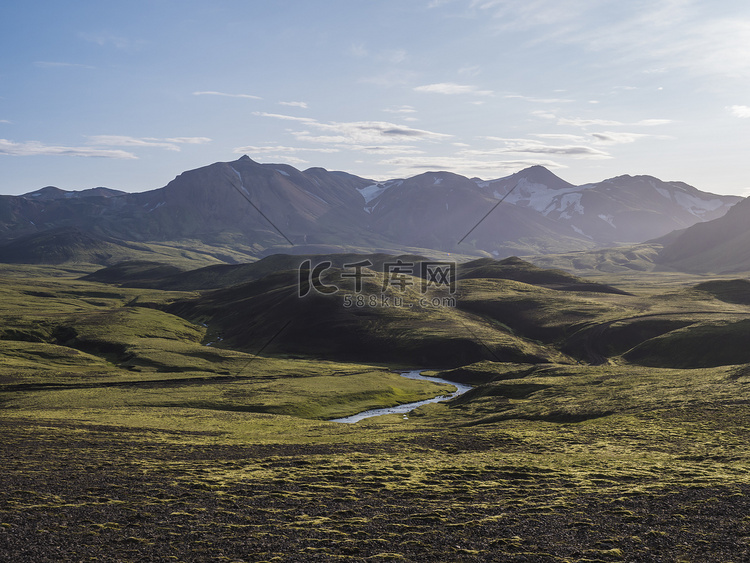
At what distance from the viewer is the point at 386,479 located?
45656mm

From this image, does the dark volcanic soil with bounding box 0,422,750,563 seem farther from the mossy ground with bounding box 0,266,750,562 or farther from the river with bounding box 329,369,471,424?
the river with bounding box 329,369,471,424

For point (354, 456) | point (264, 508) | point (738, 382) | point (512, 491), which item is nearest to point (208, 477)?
point (264, 508)

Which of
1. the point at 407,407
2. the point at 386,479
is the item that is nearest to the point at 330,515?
the point at 386,479

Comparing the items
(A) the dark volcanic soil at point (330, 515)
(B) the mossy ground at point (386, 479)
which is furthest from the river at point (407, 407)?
(A) the dark volcanic soil at point (330, 515)

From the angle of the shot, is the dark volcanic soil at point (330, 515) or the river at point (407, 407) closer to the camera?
the dark volcanic soil at point (330, 515)

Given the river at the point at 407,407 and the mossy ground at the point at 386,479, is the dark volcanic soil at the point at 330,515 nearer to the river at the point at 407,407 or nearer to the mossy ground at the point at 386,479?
the mossy ground at the point at 386,479

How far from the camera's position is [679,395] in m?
85.4

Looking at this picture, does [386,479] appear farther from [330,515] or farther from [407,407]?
[407,407]

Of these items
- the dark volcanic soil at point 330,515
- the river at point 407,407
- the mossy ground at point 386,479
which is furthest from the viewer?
the river at point 407,407

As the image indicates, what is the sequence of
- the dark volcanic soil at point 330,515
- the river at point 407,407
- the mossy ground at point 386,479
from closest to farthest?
the dark volcanic soil at point 330,515 < the mossy ground at point 386,479 < the river at point 407,407

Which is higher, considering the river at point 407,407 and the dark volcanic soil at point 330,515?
the dark volcanic soil at point 330,515

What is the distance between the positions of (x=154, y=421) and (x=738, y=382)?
87623 millimetres

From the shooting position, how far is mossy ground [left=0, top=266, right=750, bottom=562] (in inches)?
1231

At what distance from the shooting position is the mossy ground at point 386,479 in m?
31.3
